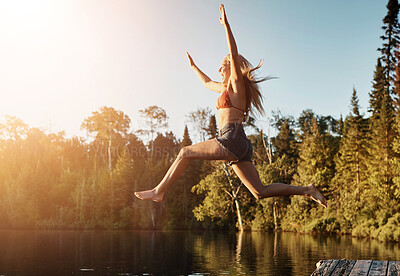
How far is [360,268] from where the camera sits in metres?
4.86

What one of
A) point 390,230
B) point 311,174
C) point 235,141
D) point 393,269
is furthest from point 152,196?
point 311,174

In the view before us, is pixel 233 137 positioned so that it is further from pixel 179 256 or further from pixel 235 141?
pixel 179 256

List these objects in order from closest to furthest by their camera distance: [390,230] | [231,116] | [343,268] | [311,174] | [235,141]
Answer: [235,141]
[231,116]
[343,268]
[390,230]
[311,174]

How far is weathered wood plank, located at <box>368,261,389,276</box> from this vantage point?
461 cm

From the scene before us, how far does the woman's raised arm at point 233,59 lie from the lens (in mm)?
3871

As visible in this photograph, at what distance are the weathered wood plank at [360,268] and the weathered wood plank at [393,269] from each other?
220mm

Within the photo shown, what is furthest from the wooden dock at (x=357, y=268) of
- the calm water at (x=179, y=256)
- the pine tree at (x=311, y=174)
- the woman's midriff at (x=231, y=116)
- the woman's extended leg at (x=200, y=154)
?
the pine tree at (x=311, y=174)

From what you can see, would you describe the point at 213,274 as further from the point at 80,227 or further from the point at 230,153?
the point at 80,227

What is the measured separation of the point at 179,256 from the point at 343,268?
20.4 m

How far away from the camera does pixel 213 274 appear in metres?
18.8

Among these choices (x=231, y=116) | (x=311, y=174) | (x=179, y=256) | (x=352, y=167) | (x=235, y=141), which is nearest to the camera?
(x=235, y=141)

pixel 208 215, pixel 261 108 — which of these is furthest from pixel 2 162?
pixel 261 108

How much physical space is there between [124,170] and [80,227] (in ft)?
25.4

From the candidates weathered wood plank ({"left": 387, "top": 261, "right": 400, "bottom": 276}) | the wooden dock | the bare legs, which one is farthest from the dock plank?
the bare legs
